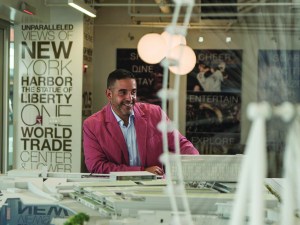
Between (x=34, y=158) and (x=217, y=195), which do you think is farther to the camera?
(x=34, y=158)

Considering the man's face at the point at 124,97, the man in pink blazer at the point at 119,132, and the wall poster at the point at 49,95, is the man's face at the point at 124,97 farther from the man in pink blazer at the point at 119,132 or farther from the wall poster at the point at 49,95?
the wall poster at the point at 49,95

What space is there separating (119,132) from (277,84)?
1.35 metres

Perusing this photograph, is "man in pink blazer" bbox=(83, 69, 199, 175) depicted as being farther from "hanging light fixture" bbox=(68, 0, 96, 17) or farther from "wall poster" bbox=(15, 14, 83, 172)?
"wall poster" bbox=(15, 14, 83, 172)

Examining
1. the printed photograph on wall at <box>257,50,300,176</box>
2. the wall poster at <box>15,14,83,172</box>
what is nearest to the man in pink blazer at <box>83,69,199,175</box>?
the printed photograph on wall at <box>257,50,300,176</box>

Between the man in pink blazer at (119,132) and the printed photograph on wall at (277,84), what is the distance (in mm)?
1130

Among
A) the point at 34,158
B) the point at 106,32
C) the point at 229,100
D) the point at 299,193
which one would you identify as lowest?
the point at 34,158

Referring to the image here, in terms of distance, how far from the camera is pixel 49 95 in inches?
158

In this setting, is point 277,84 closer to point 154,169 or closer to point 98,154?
point 154,169

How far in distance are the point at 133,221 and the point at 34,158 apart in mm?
3138

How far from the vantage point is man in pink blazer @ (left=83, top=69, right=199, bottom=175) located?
1.81 meters

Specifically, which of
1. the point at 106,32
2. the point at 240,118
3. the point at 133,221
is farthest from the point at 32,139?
the point at 240,118

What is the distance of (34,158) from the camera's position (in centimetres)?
404

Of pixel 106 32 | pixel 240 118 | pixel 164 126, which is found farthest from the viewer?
pixel 106 32

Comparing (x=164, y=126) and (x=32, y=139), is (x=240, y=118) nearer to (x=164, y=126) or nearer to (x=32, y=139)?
(x=164, y=126)
